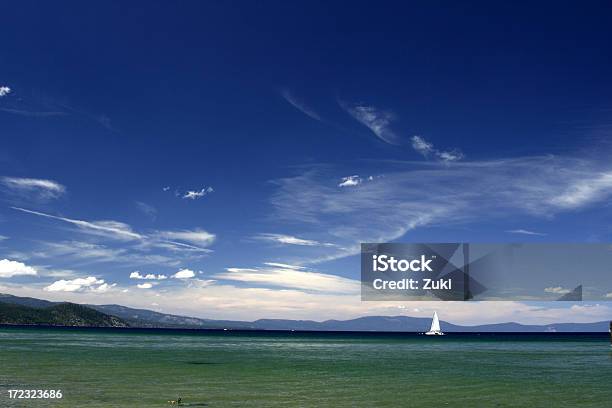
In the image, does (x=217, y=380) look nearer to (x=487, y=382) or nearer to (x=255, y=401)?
(x=255, y=401)

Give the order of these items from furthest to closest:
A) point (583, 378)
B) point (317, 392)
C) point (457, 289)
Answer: point (457, 289), point (583, 378), point (317, 392)

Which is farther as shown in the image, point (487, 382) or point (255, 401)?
point (487, 382)

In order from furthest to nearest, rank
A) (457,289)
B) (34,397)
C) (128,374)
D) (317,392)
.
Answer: (457,289) < (128,374) < (317,392) < (34,397)

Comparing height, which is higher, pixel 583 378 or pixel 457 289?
pixel 457 289

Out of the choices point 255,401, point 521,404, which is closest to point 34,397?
point 255,401

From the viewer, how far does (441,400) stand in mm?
41875

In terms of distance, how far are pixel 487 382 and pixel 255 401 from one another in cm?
2807

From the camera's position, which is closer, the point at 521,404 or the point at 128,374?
the point at 521,404

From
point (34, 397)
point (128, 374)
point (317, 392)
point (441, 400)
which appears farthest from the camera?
point (128, 374)

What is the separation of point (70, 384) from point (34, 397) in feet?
29.1

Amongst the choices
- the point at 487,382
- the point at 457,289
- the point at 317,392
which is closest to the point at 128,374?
the point at 317,392

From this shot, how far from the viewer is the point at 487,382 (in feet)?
184

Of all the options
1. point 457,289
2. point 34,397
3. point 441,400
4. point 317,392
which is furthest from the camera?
point 457,289

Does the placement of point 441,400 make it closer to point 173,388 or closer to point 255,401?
point 255,401
